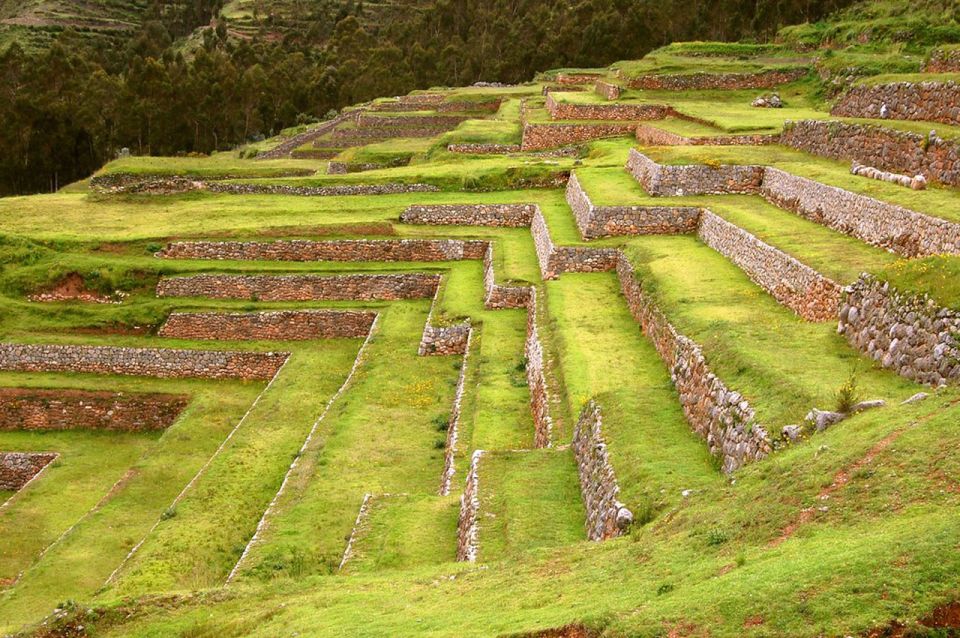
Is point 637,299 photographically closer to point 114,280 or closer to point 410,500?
point 410,500

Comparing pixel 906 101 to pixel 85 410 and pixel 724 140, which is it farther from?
pixel 85 410

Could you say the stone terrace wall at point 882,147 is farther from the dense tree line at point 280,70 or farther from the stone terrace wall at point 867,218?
the dense tree line at point 280,70

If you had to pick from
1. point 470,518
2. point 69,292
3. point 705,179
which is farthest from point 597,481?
point 69,292

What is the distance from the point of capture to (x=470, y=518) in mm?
13578

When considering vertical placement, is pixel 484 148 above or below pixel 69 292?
above

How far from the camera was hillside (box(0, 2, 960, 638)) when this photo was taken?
859 centimetres

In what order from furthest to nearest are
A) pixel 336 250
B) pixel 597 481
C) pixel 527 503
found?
pixel 336 250
pixel 527 503
pixel 597 481

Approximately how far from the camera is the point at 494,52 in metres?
95.6

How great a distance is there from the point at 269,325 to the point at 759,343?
18749mm

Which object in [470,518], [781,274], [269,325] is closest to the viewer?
[470,518]

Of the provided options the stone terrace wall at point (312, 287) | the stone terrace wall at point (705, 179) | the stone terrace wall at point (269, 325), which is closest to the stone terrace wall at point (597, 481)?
the stone terrace wall at point (705, 179)

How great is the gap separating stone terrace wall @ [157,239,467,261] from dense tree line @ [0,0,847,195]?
36.4 m

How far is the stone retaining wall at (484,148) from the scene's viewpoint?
150 ft

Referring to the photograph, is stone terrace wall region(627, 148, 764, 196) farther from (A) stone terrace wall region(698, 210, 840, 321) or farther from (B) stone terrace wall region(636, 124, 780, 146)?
(B) stone terrace wall region(636, 124, 780, 146)
